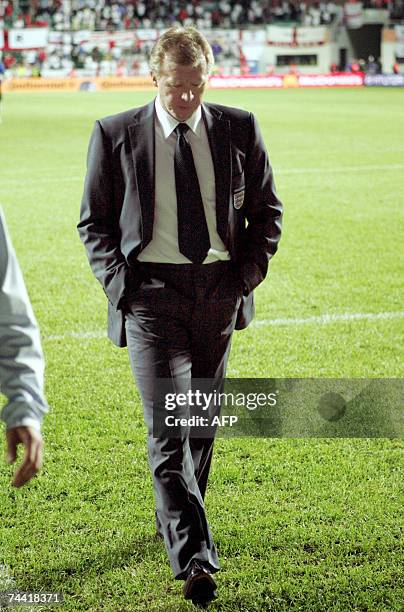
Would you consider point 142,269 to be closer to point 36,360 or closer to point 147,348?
point 147,348

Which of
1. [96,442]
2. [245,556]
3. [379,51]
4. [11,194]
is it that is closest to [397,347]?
[96,442]

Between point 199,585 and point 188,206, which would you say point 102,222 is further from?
point 199,585

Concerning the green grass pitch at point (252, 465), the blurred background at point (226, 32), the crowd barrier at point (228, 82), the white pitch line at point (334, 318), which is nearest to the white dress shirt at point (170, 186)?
the green grass pitch at point (252, 465)

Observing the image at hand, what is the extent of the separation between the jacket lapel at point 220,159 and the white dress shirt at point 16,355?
1.58 metres

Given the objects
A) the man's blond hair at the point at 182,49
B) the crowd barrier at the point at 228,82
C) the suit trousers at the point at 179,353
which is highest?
the man's blond hair at the point at 182,49

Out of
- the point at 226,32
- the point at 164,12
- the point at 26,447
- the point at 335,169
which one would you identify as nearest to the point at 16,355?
the point at 26,447

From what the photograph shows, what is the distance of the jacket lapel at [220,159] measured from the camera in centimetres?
341

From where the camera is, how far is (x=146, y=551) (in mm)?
3771

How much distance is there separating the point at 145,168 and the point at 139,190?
0.08 metres

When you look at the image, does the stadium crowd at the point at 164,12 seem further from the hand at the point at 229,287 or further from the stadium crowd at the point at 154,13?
the hand at the point at 229,287

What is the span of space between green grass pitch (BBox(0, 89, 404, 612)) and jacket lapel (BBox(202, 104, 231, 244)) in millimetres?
1247

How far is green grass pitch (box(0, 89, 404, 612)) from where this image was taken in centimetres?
353

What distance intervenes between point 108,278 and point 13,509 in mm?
1260

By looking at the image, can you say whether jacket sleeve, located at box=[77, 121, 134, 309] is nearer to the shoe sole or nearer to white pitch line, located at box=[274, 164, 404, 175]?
the shoe sole
